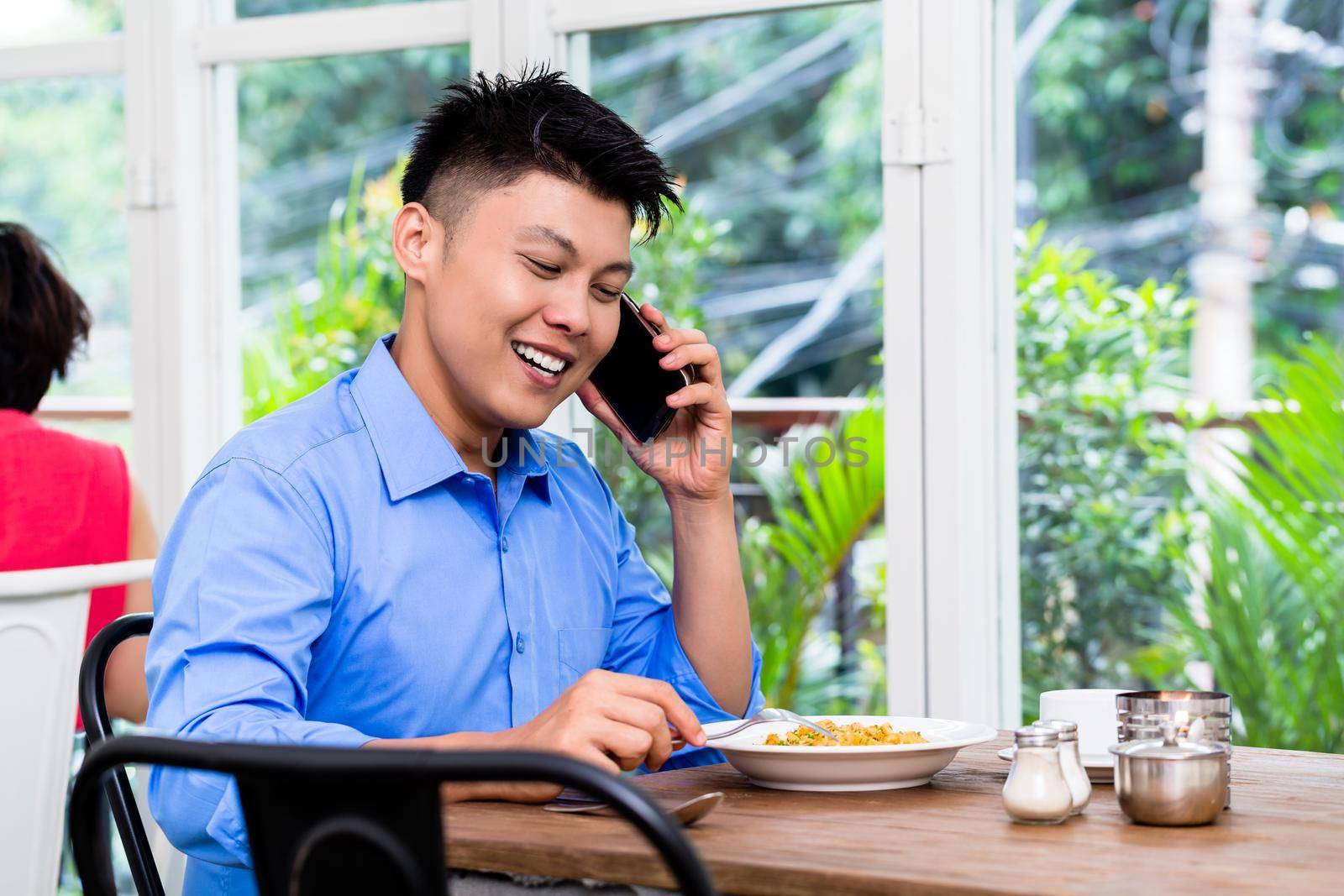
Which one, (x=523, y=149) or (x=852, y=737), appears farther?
(x=523, y=149)

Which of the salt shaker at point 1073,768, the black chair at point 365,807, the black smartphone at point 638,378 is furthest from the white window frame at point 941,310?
the black chair at point 365,807

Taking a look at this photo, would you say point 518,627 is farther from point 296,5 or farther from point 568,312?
point 296,5

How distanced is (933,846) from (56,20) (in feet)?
9.04

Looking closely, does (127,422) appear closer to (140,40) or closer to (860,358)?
(140,40)

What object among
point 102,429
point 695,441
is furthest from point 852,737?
point 102,429

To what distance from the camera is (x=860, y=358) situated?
261 centimetres

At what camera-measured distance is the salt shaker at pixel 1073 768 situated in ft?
3.86

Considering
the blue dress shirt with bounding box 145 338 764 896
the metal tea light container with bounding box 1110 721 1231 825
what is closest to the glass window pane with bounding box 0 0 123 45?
the blue dress shirt with bounding box 145 338 764 896

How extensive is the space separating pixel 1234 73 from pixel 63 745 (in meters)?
3.12

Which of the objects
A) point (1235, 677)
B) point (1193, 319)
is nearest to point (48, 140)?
point (1193, 319)

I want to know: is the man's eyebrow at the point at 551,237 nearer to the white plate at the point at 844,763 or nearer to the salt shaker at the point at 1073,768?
the white plate at the point at 844,763

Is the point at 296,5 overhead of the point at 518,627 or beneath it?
overhead

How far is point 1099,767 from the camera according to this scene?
4.38ft

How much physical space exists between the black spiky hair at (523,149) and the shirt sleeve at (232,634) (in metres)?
0.40
